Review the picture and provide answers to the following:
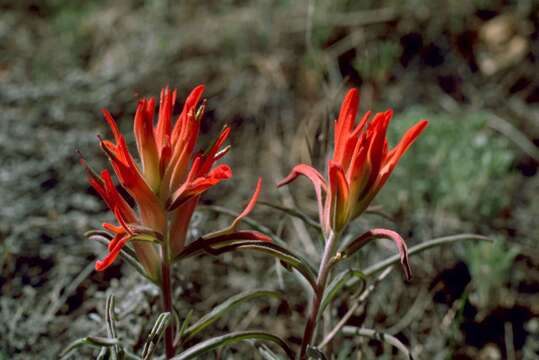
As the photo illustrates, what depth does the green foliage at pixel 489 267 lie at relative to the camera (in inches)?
86.0

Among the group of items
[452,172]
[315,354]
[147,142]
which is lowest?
[452,172]

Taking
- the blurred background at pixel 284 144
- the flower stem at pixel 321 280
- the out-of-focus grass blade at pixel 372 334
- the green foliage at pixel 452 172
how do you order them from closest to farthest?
1. the flower stem at pixel 321 280
2. the out-of-focus grass blade at pixel 372 334
3. the blurred background at pixel 284 144
4. the green foliage at pixel 452 172

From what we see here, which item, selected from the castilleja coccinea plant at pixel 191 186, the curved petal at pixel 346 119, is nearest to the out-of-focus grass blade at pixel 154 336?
the castilleja coccinea plant at pixel 191 186

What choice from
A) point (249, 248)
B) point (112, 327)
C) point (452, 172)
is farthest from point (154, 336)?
point (452, 172)

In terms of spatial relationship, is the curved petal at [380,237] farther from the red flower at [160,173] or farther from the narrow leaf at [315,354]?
the red flower at [160,173]

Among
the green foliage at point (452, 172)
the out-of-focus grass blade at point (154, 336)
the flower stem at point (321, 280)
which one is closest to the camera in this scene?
the out-of-focus grass blade at point (154, 336)

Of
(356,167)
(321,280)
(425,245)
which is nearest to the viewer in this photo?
(356,167)

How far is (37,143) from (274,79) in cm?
121

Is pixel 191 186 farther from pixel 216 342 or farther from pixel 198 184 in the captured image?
pixel 216 342

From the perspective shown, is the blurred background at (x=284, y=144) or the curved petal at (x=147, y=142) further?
the blurred background at (x=284, y=144)

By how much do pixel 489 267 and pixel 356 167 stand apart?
1.18 meters

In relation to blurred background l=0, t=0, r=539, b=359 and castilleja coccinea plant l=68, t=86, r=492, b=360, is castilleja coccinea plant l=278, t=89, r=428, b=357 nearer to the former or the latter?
castilleja coccinea plant l=68, t=86, r=492, b=360

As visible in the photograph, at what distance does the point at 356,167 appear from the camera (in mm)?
1242

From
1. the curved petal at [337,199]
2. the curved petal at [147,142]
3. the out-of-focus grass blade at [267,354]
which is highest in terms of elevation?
the curved petal at [147,142]
